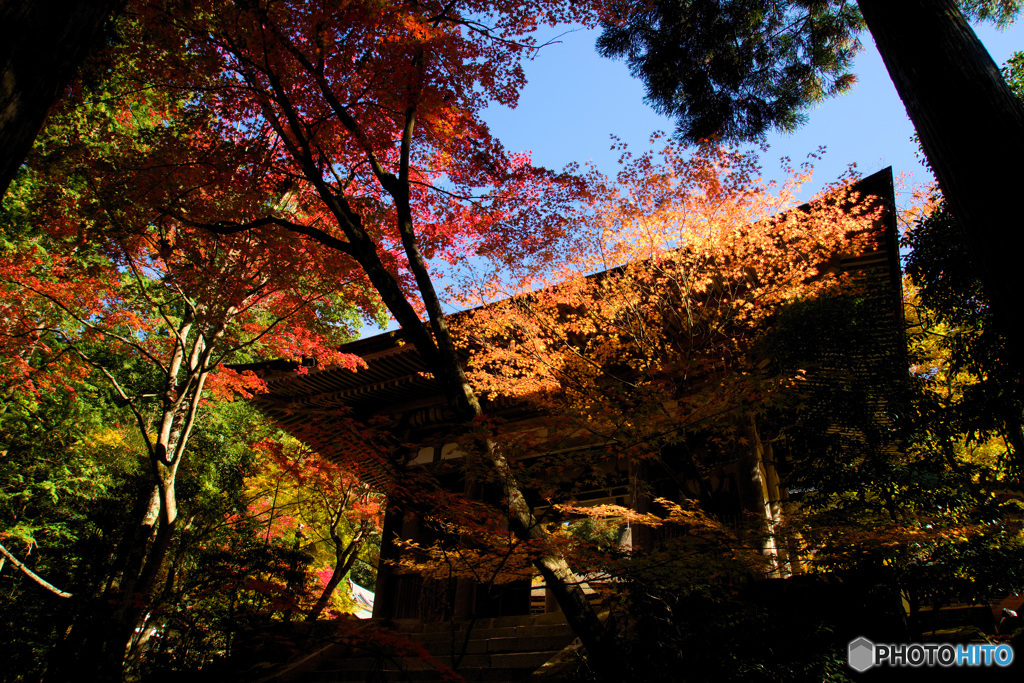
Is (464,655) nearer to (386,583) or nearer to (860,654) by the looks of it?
(860,654)

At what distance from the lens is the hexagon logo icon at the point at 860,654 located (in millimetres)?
4480

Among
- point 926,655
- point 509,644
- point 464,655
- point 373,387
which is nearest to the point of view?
point 926,655

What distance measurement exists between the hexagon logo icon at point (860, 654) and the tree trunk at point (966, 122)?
356cm

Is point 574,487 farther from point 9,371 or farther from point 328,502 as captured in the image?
point 9,371

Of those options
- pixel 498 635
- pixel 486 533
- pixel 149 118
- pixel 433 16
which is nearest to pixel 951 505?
pixel 486 533

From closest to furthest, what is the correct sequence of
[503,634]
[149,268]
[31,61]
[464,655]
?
[31,61] < [464,655] < [503,634] < [149,268]

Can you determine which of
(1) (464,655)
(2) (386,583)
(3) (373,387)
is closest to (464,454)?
(1) (464,655)

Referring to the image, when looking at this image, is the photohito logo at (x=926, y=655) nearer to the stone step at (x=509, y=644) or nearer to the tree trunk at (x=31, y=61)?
the stone step at (x=509, y=644)

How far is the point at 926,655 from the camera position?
4555mm

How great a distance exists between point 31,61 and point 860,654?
20.8 feet

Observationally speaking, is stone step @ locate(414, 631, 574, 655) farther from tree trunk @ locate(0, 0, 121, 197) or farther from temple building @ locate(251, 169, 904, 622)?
tree trunk @ locate(0, 0, 121, 197)

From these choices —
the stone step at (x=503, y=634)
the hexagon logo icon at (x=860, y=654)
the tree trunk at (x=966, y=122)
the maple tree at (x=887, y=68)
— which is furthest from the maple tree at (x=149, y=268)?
the tree trunk at (x=966, y=122)

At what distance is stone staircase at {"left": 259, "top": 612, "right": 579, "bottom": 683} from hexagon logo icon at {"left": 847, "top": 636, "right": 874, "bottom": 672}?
2.49 m

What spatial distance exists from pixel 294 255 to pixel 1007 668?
9.09m
